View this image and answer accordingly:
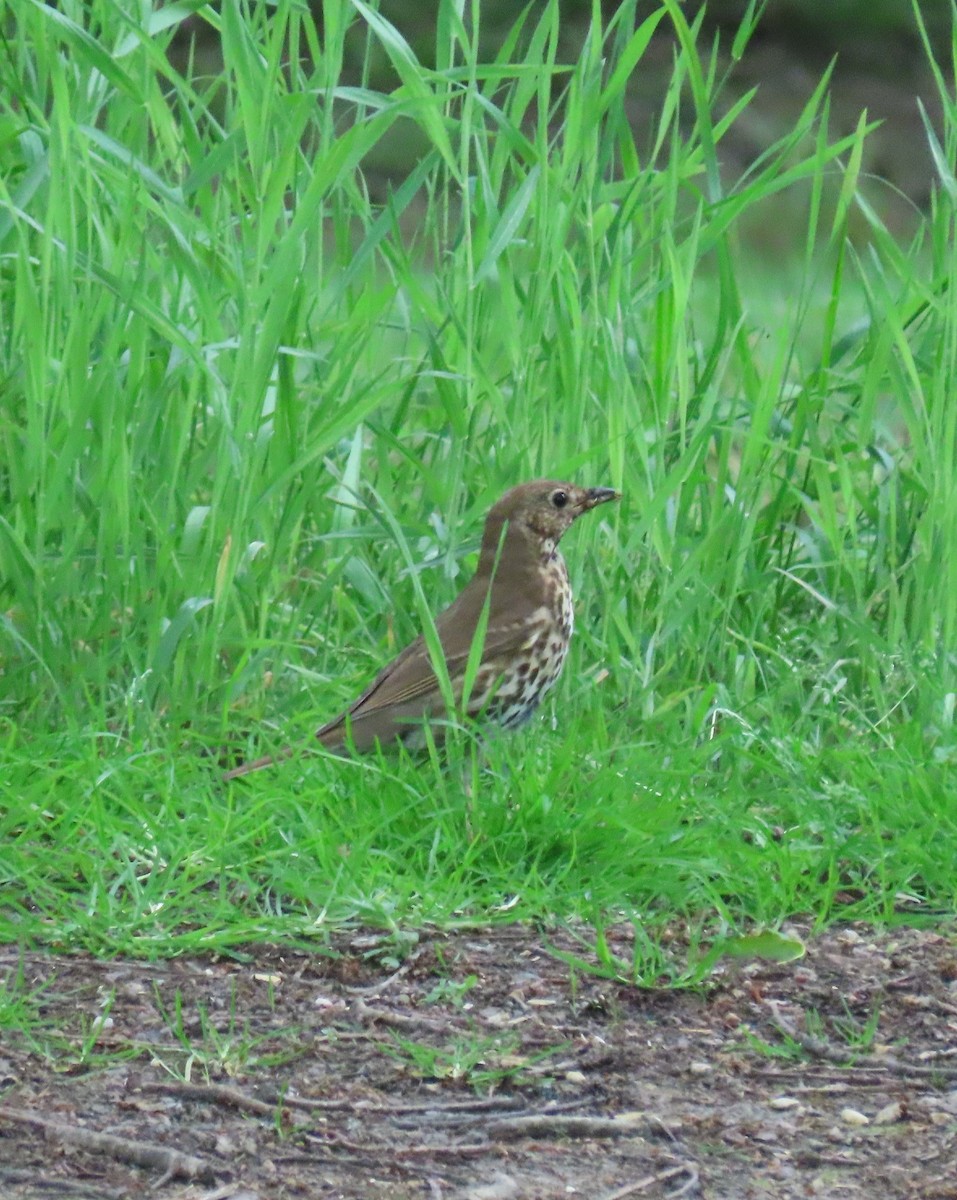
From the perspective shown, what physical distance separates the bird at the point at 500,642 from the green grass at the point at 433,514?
0.08 metres

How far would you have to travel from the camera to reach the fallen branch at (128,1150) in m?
2.59

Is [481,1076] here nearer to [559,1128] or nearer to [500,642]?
[559,1128]

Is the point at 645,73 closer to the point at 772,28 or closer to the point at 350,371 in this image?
the point at 772,28

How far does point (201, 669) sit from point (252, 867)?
635 mm

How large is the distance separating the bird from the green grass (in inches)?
3.1

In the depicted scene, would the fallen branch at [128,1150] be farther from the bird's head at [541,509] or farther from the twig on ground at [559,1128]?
the bird's head at [541,509]

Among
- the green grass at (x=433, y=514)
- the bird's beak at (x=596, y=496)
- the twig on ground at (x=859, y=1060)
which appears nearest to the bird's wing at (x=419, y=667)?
the green grass at (x=433, y=514)

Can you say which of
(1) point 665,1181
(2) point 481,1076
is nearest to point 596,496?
(2) point 481,1076

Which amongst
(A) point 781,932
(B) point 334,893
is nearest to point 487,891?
(B) point 334,893

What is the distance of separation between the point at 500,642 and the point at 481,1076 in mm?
1225

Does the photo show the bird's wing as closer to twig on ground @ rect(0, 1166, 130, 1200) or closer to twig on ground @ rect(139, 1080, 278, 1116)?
twig on ground @ rect(139, 1080, 278, 1116)

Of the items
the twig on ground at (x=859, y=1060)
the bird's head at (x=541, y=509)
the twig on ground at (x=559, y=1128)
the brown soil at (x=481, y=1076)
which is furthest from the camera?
the bird's head at (x=541, y=509)

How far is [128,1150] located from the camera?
8.62ft

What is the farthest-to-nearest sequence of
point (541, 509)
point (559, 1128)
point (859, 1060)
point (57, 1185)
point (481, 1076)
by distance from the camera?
point (541, 509) → point (859, 1060) → point (481, 1076) → point (559, 1128) → point (57, 1185)
